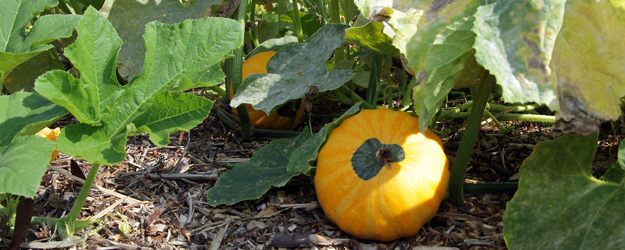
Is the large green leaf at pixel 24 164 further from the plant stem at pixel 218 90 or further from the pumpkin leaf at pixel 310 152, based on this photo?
the plant stem at pixel 218 90

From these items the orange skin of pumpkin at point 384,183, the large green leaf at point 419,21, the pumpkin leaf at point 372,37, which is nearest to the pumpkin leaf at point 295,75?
the pumpkin leaf at point 372,37

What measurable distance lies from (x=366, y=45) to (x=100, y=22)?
31.7 inches

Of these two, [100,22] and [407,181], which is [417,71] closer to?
[407,181]

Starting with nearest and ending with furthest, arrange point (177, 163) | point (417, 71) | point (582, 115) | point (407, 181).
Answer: point (582, 115), point (417, 71), point (407, 181), point (177, 163)

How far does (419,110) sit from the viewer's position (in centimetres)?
116

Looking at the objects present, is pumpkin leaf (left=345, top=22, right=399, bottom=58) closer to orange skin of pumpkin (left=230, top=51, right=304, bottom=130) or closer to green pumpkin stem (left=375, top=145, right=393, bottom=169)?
green pumpkin stem (left=375, top=145, right=393, bottom=169)

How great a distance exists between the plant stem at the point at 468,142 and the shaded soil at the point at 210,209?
7 cm

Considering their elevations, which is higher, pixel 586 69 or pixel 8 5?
pixel 8 5

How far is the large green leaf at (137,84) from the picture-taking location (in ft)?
3.62

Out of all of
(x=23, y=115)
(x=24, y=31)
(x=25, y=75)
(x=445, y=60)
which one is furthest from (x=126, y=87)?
(x=25, y=75)

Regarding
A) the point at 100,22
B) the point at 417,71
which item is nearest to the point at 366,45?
the point at 417,71

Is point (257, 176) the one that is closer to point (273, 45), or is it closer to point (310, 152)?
point (310, 152)

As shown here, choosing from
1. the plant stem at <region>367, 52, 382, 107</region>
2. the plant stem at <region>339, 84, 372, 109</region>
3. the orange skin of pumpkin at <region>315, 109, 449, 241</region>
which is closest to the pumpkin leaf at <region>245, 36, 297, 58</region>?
the plant stem at <region>339, 84, 372, 109</region>

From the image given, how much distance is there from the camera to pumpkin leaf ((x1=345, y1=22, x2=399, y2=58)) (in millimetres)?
1392
